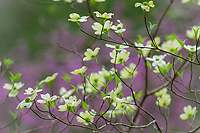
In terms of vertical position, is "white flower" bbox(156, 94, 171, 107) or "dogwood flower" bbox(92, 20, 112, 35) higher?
"dogwood flower" bbox(92, 20, 112, 35)

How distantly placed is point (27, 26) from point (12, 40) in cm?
25

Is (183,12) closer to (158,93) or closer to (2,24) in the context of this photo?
(158,93)

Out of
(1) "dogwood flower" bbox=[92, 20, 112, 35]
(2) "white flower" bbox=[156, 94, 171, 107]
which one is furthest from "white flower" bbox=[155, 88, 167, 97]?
(1) "dogwood flower" bbox=[92, 20, 112, 35]

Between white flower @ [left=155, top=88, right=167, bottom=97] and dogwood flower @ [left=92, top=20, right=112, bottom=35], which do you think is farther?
white flower @ [left=155, top=88, right=167, bottom=97]

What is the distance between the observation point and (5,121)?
1777 mm

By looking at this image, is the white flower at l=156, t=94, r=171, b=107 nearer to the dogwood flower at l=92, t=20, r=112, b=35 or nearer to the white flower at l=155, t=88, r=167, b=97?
the white flower at l=155, t=88, r=167, b=97

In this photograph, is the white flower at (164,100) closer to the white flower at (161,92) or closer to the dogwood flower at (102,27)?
the white flower at (161,92)

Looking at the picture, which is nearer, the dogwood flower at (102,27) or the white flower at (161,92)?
the dogwood flower at (102,27)

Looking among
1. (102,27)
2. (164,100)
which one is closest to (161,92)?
(164,100)

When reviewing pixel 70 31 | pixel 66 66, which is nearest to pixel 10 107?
pixel 66 66

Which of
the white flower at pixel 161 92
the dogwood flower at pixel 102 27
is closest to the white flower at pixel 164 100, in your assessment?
the white flower at pixel 161 92

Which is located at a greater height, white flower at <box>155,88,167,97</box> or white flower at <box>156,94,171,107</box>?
white flower at <box>156,94,171,107</box>

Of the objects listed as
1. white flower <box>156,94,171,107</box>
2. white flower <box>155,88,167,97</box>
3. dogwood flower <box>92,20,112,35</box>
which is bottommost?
white flower <box>155,88,167,97</box>

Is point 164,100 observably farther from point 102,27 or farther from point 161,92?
point 102,27
